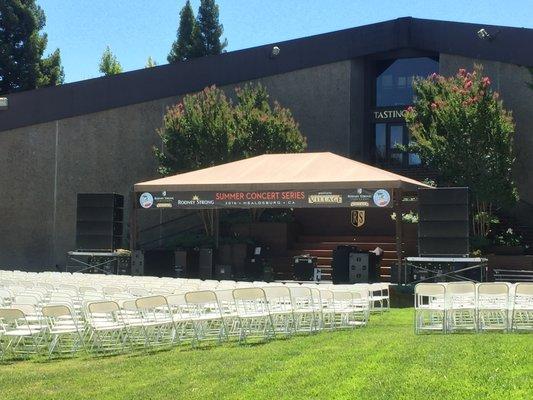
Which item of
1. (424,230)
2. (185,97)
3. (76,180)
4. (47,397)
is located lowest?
(47,397)

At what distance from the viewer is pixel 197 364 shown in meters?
7.36

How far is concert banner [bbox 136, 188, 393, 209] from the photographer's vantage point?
1708 cm

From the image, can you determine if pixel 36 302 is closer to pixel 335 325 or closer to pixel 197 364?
pixel 197 364

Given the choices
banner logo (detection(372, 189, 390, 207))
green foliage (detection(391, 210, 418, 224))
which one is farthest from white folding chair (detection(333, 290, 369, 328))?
green foliage (detection(391, 210, 418, 224))

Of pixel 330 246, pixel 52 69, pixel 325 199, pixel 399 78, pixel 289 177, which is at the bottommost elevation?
pixel 330 246

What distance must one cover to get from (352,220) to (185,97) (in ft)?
23.2

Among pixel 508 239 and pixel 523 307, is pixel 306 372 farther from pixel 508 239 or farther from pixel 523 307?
pixel 508 239

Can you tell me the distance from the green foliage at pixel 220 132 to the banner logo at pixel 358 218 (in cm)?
279

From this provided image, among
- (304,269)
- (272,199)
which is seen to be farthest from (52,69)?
(272,199)

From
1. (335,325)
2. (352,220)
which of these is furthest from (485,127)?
(335,325)

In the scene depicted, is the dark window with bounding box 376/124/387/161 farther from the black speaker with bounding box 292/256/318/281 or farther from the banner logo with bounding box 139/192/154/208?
the banner logo with bounding box 139/192/154/208

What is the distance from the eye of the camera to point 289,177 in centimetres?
1883

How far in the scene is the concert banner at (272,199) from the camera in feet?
56.0

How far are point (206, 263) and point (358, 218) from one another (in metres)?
6.30
